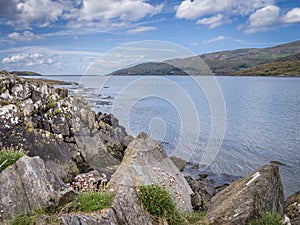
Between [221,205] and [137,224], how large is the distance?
165 inches

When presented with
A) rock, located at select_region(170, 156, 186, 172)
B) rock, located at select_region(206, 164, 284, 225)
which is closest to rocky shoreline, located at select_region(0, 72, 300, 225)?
rock, located at select_region(206, 164, 284, 225)

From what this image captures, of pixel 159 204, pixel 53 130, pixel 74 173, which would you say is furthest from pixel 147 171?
pixel 53 130

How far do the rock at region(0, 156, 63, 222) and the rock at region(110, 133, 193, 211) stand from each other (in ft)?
6.32

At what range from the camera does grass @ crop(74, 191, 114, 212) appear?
7.05 metres

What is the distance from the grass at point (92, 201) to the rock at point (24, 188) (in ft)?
3.07

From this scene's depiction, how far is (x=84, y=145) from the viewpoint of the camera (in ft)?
76.9

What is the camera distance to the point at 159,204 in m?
7.93

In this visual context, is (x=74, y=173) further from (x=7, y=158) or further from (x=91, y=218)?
(x=91, y=218)

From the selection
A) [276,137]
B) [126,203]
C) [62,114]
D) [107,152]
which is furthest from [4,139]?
[276,137]

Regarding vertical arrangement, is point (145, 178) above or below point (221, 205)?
above

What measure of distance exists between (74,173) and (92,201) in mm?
13200

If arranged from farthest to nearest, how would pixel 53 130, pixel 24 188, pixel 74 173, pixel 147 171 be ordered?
1. pixel 53 130
2. pixel 74 173
3. pixel 147 171
4. pixel 24 188

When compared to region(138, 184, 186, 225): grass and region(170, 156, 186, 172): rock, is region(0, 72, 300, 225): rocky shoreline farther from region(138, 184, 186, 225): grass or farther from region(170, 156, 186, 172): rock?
region(170, 156, 186, 172): rock

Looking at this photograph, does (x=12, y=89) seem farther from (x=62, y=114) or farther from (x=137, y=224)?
(x=137, y=224)
